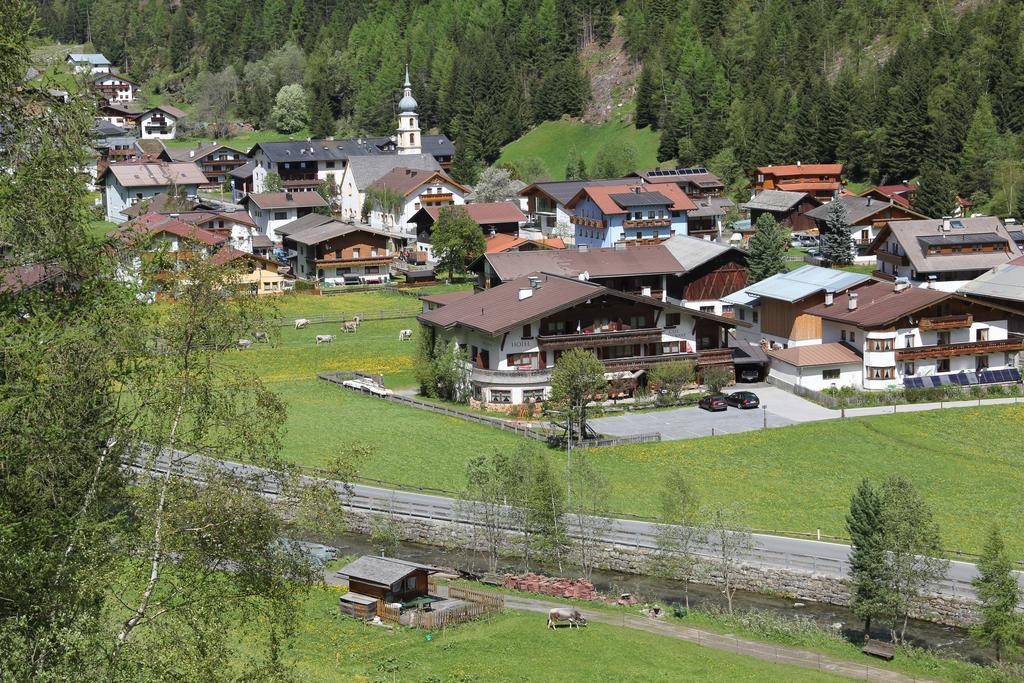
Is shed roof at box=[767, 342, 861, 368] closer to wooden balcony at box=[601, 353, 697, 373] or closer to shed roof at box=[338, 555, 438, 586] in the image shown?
wooden balcony at box=[601, 353, 697, 373]

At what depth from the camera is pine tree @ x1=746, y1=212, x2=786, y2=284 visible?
7650cm

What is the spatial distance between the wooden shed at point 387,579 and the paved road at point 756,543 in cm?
185

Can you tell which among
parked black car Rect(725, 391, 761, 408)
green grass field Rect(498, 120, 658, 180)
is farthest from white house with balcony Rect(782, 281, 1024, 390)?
green grass field Rect(498, 120, 658, 180)

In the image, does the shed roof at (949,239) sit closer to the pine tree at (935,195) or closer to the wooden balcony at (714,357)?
the wooden balcony at (714,357)

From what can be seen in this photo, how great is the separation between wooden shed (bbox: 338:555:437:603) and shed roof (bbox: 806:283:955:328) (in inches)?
1226

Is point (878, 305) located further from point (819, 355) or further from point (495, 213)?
point (495, 213)

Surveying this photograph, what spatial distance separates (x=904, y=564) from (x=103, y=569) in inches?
840

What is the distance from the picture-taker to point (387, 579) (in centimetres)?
3164

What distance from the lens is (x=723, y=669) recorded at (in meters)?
28.7

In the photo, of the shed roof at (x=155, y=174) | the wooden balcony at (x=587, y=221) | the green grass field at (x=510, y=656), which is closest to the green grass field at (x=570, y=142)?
the shed roof at (x=155, y=174)

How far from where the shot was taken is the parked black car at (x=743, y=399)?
5462cm

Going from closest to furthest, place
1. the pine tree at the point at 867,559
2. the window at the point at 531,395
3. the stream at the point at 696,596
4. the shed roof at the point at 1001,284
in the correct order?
the pine tree at the point at 867,559 < the stream at the point at 696,596 < the window at the point at 531,395 < the shed roof at the point at 1001,284

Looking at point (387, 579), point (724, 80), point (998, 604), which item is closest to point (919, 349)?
point (998, 604)

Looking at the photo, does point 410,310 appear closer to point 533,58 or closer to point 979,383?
point 979,383
